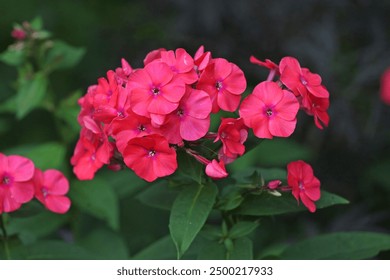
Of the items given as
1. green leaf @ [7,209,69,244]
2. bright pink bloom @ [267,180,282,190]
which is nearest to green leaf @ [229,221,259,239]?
bright pink bloom @ [267,180,282,190]

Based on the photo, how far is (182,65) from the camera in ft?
5.99

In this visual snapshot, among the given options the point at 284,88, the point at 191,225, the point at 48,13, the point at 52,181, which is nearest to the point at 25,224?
the point at 52,181

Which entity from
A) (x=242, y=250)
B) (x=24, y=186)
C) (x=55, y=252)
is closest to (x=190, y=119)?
(x=242, y=250)

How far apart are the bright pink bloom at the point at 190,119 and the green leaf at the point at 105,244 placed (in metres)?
0.92

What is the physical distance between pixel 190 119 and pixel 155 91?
12 centimetres

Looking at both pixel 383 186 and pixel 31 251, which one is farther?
pixel 383 186

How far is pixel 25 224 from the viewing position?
2.60 m

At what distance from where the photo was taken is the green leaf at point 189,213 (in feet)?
5.94

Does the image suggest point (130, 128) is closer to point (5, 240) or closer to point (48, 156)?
point (5, 240)

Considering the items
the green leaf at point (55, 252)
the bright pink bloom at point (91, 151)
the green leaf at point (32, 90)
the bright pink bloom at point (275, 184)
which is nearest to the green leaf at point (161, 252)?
the green leaf at point (55, 252)

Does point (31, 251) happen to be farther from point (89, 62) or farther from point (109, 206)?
point (89, 62)
